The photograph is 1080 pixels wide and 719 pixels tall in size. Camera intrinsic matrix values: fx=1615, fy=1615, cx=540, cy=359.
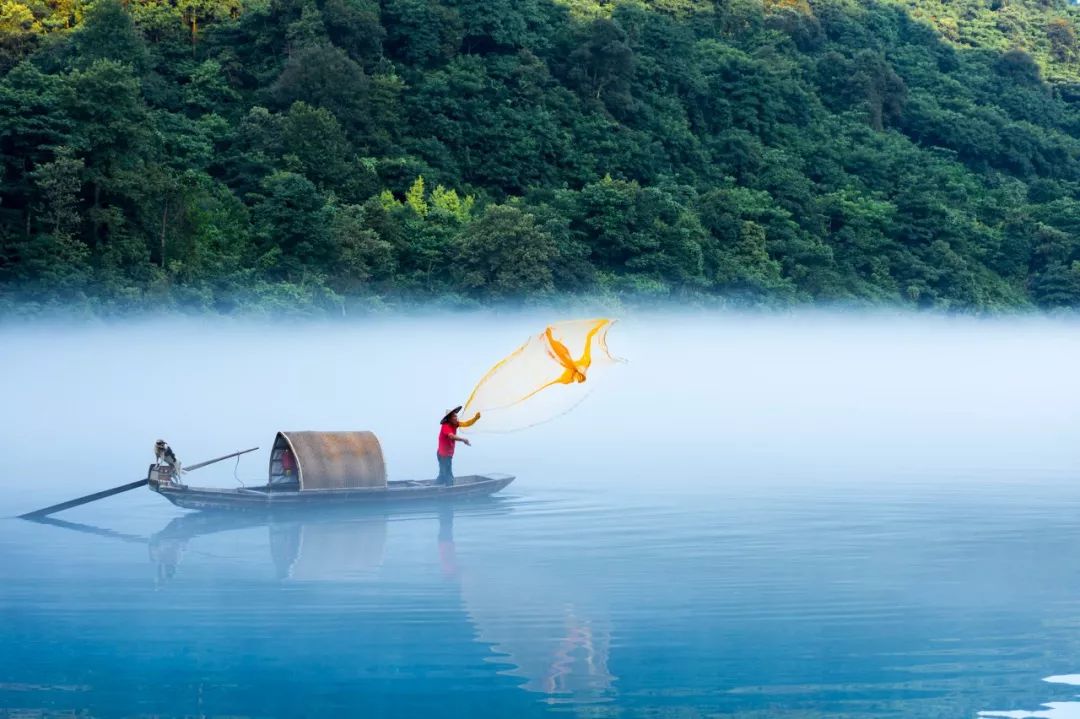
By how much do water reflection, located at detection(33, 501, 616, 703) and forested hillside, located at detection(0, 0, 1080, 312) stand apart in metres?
24.6

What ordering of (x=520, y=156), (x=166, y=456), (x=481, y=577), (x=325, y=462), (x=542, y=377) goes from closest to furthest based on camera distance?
(x=481, y=577)
(x=166, y=456)
(x=325, y=462)
(x=542, y=377)
(x=520, y=156)

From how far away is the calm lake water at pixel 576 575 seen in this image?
1192cm

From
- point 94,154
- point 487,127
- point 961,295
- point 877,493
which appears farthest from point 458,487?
point 961,295

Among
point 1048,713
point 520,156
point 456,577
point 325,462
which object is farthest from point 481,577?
point 520,156

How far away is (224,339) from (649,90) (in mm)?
31357

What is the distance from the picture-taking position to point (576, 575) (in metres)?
15.9

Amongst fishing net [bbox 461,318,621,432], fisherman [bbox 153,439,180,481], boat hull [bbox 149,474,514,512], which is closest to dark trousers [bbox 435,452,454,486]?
boat hull [bbox 149,474,514,512]

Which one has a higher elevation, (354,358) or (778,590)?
(354,358)

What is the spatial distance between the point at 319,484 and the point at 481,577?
4906 millimetres

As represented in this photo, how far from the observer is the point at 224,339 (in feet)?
147

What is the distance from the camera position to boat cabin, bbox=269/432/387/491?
65.8 ft

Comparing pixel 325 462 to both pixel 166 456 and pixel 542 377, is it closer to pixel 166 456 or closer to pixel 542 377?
pixel 166 456

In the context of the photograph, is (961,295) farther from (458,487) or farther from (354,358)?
(458,487)

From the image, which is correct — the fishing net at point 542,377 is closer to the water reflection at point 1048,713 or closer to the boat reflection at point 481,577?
the boat reflection at point 481,577
